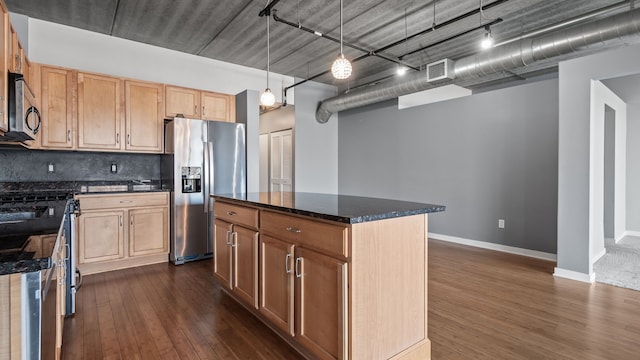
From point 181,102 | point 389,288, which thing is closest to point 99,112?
point 181,102

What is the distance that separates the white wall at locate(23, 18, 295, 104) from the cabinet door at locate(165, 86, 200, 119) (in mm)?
572

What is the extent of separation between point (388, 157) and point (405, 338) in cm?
464

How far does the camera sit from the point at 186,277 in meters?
3.51

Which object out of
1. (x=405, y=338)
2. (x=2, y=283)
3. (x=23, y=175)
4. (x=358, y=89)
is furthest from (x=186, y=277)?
(x=358, y=89)

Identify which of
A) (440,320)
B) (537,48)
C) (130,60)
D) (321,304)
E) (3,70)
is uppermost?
(130,60)

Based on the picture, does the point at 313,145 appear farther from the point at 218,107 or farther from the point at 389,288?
the point at 389,288

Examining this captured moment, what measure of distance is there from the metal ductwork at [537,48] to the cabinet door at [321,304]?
3423mm

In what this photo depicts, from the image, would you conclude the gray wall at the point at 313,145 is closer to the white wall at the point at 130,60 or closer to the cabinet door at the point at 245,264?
the white wall at the point at 130,60

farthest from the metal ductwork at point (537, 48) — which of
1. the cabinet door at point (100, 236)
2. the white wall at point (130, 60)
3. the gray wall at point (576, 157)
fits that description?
the cabinet door at point (100, 236)

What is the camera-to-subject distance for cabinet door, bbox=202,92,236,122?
15.4ft

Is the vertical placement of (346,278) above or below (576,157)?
below

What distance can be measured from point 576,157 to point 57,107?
19.0ft

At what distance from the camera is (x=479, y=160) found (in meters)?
4.87

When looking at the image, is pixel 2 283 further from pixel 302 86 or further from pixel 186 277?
pixel 302 86
